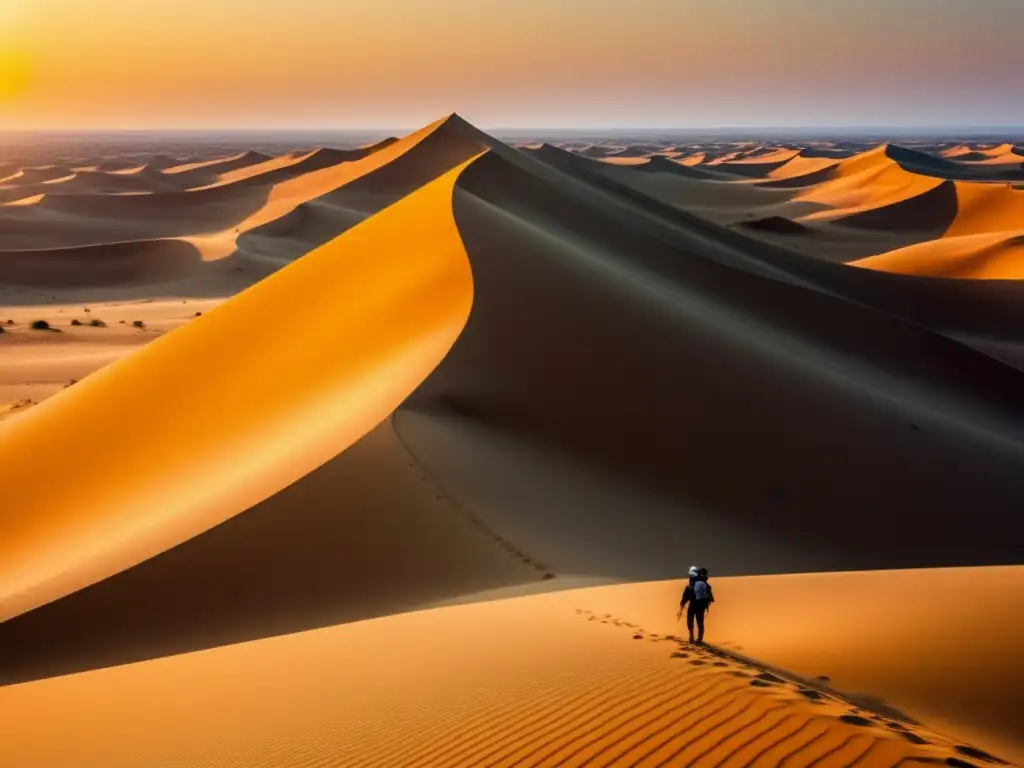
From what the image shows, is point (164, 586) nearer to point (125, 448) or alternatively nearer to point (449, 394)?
point (449, 394)

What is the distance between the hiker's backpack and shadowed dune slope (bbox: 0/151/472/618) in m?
4.31

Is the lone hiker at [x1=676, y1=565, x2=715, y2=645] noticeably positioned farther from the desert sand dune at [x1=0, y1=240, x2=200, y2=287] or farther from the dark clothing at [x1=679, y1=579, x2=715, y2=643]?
the desert sand dune at [x1=0, y1=240, x2=200, y2=287]

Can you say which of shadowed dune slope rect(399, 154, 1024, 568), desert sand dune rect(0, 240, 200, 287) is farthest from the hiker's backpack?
desert sand dune rect(0, 240, 200, 287)

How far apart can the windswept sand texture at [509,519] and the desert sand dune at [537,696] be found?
27 millimetres

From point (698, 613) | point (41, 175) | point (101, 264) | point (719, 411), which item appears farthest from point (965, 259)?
point (41, 175)

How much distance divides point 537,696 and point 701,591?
60.7 inches

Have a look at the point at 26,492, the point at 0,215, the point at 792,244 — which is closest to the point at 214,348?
the point at 26,492

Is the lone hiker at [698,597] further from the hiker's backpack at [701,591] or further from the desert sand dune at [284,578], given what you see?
the desert sand dune at [284,578]

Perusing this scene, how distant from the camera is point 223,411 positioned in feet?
41.9

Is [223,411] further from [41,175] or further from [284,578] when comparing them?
[41,175]

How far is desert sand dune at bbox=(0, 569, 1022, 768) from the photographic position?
394cm

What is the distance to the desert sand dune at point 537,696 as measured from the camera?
12.9ft

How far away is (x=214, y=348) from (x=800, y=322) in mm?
12413

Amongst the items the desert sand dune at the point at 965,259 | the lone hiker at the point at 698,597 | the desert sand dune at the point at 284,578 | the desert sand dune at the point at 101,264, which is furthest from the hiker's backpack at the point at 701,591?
the desert sand dune at the point at 101,264
